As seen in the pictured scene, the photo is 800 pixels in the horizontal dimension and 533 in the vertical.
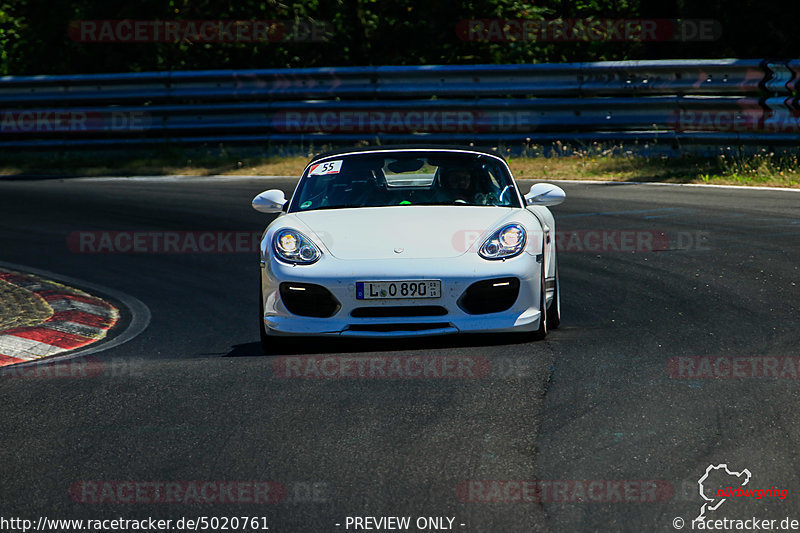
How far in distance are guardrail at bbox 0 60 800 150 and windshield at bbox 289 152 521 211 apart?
8034 millimetres

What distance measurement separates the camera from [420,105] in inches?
639

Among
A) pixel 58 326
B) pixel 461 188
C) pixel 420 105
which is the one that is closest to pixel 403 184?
pixel 461 188

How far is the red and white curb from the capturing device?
735cm

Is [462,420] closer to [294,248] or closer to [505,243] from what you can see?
[505,243]

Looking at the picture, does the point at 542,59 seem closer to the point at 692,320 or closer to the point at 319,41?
the point at 319,41

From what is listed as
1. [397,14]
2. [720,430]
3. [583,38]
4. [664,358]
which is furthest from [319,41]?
[720,430]

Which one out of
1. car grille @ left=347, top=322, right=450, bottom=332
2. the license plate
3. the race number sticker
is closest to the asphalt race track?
car grille @ left=347, top=322, right=450, bottom=332

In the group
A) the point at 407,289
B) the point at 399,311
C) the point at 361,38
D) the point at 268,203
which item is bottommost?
the point at 399,311

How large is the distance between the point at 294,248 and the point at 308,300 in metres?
0.35

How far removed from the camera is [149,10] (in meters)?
20.4

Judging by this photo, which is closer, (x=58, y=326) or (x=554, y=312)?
(x=554, y=312)

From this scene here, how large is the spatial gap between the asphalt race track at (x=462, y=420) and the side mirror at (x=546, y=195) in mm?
828

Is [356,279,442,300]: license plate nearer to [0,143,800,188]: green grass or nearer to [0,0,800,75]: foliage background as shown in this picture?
[0,143,800,188]: green grass

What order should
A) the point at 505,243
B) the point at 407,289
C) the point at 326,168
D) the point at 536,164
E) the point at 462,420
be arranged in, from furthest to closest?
the point at 536,164, the point at 326,168, the point at 505,243, the point at 407,289, the point at 462,420
